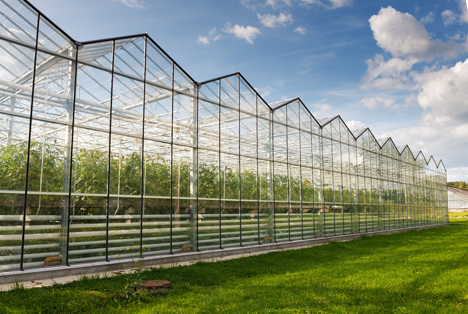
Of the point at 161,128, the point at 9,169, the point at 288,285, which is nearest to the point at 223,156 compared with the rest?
the point at 161,128

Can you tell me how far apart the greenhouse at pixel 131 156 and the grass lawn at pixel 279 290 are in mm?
1742

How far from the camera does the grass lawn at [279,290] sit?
7617 millimetres

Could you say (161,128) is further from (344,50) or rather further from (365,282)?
(344,50)

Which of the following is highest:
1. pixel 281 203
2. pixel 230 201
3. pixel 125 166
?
pixel 125 166

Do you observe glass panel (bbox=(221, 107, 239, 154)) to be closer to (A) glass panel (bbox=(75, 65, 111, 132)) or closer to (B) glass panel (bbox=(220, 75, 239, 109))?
(B) glass panel (bbox=(220, 75, 239, 109))

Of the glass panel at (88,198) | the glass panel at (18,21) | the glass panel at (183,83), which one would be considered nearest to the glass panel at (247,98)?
the glass panel at (183,83)

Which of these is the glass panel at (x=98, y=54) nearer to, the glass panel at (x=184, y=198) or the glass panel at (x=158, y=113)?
the glass panel at (x=158, y=113)

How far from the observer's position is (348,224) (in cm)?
2378

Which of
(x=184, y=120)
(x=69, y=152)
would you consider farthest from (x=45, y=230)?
(x=184, y=120)

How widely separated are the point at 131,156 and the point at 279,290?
A: 20.6 feet

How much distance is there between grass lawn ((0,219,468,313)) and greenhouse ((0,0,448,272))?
174 cm

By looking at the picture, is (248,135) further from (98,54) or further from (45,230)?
(45,230)

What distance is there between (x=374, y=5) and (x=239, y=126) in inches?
288

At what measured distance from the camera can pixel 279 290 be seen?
30.2 ft
